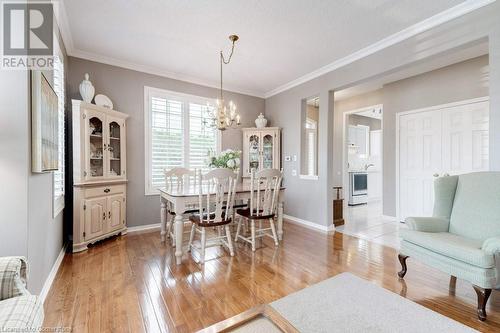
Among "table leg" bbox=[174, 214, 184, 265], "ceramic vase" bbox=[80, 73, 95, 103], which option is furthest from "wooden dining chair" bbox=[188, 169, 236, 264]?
"ceramic vase" bbox=[80, 73, 95, 103]

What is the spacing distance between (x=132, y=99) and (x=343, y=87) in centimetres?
356

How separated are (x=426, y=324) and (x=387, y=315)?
240 mm

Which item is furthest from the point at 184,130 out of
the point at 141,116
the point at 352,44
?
the point at 352,44

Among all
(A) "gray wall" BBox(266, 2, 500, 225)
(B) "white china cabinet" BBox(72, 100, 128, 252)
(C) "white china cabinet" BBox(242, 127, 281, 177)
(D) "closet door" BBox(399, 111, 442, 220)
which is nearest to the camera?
(A) "gray wall" BBox(266, 2, 500, 225)

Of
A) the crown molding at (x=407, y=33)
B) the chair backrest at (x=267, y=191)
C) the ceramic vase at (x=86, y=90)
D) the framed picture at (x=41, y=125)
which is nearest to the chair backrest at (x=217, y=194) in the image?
the chair backrest at (x=267, y=191)

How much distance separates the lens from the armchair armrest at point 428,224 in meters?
2.23

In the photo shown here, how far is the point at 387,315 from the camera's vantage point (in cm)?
169

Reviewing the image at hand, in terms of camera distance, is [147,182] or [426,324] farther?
[147,182]

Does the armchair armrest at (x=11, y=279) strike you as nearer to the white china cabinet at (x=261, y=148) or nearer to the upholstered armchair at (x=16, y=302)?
the upholstered armchair at (x=16, y=302)

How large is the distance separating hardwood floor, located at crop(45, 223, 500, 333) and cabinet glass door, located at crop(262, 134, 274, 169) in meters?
2.16

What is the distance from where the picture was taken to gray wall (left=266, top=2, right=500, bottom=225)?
2205mm

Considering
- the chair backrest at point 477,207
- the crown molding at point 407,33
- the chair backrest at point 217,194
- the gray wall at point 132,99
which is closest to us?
the chair backrest at point 477,207

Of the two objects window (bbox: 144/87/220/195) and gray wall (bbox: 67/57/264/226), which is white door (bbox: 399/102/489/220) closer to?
window (bbox: 144/87/220/195)

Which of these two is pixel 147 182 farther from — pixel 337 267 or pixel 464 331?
pixel 464 331
